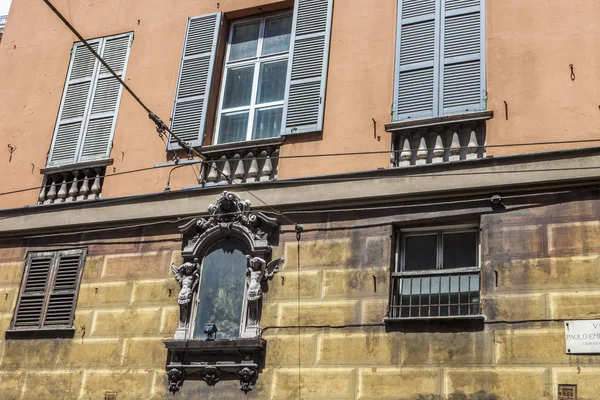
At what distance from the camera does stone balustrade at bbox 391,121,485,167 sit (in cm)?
1047

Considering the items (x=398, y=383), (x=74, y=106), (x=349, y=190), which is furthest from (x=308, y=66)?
(x=398, y=383)

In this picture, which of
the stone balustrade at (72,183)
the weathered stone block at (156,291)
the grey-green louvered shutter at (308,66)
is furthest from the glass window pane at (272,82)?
the weathered stone block at (156,291)

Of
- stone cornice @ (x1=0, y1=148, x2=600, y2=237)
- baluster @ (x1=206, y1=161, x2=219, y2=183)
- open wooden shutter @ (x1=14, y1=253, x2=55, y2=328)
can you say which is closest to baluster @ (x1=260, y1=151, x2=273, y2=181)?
stone cornice @ (x1=0, y1=148, x2=600, y2=237)

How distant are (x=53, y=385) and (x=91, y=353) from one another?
2.31 feet

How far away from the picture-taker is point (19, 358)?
39.4ft

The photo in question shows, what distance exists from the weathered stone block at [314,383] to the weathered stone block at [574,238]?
9.06 feet

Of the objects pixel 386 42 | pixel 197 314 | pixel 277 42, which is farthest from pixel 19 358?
pixel 386 42

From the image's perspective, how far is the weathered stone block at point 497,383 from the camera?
8.98 metres

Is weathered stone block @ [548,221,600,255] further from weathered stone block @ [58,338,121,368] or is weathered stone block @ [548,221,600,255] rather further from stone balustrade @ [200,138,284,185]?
weathered stone block @ [58,338,121,368]

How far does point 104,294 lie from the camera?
39.0 feet

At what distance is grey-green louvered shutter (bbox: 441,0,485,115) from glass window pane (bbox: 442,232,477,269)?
1639 mm

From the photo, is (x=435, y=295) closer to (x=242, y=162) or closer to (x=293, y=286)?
(x=293, y=286)

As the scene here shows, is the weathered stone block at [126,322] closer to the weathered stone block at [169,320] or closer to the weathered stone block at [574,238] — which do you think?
the weathered stone block at [169,320]

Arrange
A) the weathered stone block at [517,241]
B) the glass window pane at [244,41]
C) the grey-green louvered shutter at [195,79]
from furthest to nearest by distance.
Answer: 1. the glass window pane at [244,41]
2. the grey-green louvered shutter at [195,79]
3. the weathered stone block at [517,241]
